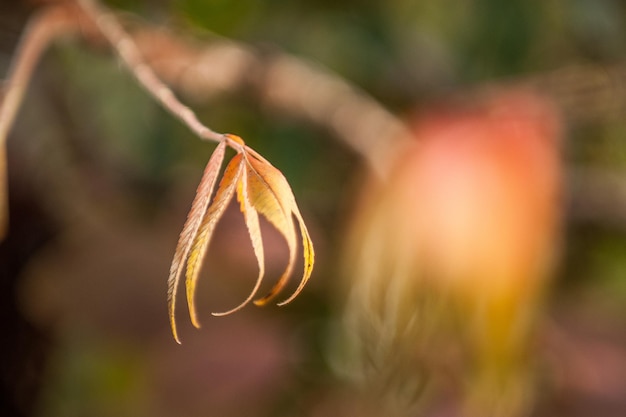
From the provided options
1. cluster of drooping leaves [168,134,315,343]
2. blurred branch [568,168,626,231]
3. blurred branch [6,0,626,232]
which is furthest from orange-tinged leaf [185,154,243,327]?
blurred branch [568,168,626,231]

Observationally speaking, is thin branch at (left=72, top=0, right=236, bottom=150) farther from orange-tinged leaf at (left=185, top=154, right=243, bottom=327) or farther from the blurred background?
the blurred background

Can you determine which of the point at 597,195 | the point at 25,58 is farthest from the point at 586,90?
the point at 25,58

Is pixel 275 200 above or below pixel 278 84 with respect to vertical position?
below

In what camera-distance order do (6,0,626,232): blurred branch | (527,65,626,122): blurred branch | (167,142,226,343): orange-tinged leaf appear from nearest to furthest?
(167,142,226,343): orange-tinged leaf
(6,0,626,232): blurred branch
(527,65,626,122): blurred branch

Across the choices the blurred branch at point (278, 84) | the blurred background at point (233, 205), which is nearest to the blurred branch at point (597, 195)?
the blurred background at point (233, 205)

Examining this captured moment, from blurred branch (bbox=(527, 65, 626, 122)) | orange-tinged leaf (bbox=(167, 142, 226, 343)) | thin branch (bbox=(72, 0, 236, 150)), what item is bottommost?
orange-tinged leaf (bbox=(167, 142, 226, 343))

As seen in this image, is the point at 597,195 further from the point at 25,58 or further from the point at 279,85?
the point at 25,58
